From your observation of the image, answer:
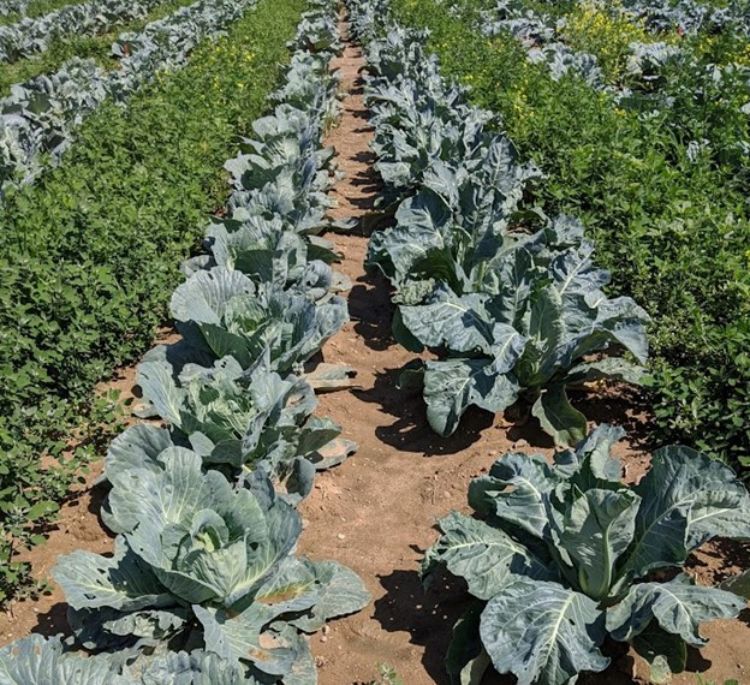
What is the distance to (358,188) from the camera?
30.8ft

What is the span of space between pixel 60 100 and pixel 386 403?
24.3 feet

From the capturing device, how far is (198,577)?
303 cm

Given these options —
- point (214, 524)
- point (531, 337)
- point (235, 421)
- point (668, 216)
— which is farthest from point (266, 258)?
point (668, 216)

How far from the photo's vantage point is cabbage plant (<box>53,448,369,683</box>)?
3.04 m

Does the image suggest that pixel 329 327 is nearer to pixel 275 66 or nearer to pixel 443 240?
pixel 443 240

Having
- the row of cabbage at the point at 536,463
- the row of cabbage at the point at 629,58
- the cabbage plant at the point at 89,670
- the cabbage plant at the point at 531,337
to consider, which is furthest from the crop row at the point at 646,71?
the cabbage plant at the point at 89,670

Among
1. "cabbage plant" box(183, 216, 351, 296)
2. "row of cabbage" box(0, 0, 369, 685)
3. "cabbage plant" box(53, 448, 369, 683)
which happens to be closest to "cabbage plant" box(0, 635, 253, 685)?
"row of cabbage" box(0, 0, 369, 685)

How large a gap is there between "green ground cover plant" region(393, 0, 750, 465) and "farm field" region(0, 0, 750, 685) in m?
0.03

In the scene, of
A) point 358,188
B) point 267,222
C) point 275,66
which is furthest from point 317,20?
point 267,222

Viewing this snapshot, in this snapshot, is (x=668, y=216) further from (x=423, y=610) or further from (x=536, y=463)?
(x=423, y=610)

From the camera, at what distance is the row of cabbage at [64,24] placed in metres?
19.3

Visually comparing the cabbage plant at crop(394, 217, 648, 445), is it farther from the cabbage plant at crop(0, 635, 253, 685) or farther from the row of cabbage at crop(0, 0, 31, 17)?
Result: the row of cabbage at crop(0, 0, 31, 17)

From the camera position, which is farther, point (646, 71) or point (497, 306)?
point (646, 71)

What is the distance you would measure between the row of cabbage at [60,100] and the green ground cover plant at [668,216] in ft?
15.4
